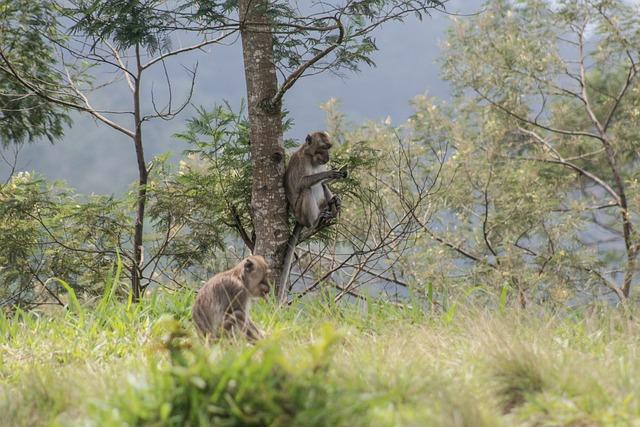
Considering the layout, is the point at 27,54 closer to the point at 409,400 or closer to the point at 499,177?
the point at 409,400

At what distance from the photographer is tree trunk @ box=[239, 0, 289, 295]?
23.3 feet

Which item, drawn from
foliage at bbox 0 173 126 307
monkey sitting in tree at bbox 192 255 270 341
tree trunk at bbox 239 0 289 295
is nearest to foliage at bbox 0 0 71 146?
foliage at bbox 0 173 126 307

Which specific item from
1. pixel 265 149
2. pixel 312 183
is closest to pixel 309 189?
pixel 312 183

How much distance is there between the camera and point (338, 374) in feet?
11.2

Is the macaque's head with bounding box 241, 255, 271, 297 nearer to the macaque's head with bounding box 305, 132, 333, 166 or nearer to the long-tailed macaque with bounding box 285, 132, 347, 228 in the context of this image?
the long-tailed macaque with bounding box 285, 132, 347, 228

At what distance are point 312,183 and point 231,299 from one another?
2.96 m

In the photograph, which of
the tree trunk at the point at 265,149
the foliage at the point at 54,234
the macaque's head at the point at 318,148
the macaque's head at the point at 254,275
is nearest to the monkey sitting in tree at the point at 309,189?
the macaque's head at the point at 318,148

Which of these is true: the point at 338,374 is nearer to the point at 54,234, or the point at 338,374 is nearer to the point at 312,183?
the point at 312,183

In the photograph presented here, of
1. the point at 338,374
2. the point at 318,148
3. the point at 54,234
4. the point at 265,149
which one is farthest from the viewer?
the point at 54,234

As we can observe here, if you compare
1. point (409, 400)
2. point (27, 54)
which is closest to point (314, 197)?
point (409, 400)

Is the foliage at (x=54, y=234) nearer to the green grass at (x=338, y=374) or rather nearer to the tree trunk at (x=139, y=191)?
the tree trunk at (x=139, y=191)

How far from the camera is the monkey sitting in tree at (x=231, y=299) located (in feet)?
15.3

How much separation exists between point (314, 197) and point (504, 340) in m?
3.86

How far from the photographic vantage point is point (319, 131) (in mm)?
7949
